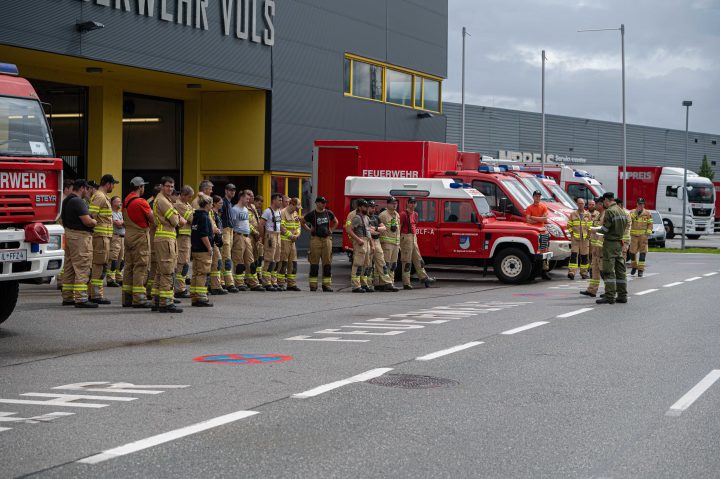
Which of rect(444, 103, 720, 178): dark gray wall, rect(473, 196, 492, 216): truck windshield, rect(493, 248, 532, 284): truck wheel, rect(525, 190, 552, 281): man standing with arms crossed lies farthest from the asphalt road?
rect(444, 103, 720, 178): dark gray wall

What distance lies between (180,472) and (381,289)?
14.9m

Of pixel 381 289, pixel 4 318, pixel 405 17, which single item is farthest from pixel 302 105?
pixel 4 318

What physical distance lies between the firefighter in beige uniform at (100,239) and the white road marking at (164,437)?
8845 mm

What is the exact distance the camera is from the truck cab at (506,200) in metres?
23.4

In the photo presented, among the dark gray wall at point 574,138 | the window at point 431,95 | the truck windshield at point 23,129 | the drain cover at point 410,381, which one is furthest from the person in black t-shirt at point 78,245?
the dark gray wall at point 574,138

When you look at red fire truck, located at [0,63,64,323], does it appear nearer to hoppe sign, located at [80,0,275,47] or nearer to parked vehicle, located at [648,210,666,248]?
hoppe sign, located at [80,0,275,47]

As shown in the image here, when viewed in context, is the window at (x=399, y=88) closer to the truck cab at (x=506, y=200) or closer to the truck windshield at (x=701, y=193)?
the truck cab at (x=506, y=200)

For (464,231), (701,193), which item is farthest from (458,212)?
(701,193)

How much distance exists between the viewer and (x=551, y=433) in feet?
23.6

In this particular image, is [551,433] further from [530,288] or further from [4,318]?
[530,288]

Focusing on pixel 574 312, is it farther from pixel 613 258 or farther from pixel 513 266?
pixel 513 266

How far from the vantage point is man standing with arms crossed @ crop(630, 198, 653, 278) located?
83.1 feet

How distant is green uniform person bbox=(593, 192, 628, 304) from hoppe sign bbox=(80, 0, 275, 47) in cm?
1222

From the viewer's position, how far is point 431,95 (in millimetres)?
38188
